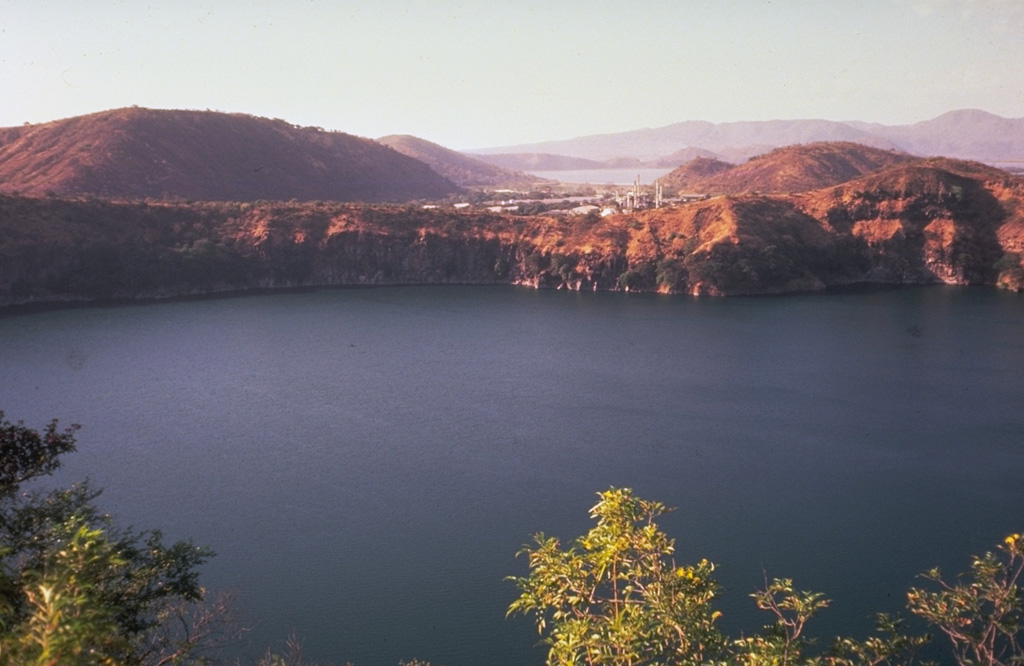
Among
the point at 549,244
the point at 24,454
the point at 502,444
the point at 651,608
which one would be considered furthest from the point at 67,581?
the point at 549,244

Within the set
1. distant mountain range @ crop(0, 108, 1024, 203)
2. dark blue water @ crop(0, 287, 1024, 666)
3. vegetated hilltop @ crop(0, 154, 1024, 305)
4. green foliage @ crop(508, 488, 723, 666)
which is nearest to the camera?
green foliage @ crop(508, 488, 723, 666)

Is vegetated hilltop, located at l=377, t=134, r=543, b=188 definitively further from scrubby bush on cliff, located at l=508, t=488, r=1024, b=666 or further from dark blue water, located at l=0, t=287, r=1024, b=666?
scrubby bush on cliff, located at l=508, t=488, r=1024, b=666

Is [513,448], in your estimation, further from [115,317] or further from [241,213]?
[241,213]

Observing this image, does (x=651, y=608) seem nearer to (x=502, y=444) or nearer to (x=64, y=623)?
(x=64, y=623)

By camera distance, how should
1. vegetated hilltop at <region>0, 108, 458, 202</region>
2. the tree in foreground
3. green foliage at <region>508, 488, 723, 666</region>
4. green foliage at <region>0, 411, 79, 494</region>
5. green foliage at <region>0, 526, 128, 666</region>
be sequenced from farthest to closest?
vegetated hilltop at <region>0, 108, 458, 202</region> < green foliage at <region>0, 411, 79, 494</region> < green foliage at <region>508, 488, 723, 666</region> < the tree in foreground < green foliage at <region>0, 526, 128, 666</region>

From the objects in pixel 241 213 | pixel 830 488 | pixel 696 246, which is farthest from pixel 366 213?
pixel 830 488

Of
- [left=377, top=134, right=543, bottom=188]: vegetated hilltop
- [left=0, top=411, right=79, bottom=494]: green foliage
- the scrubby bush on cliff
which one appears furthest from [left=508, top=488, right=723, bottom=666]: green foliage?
[left=377, top=134, right=543, bottom=188]: vegetated hilltop
